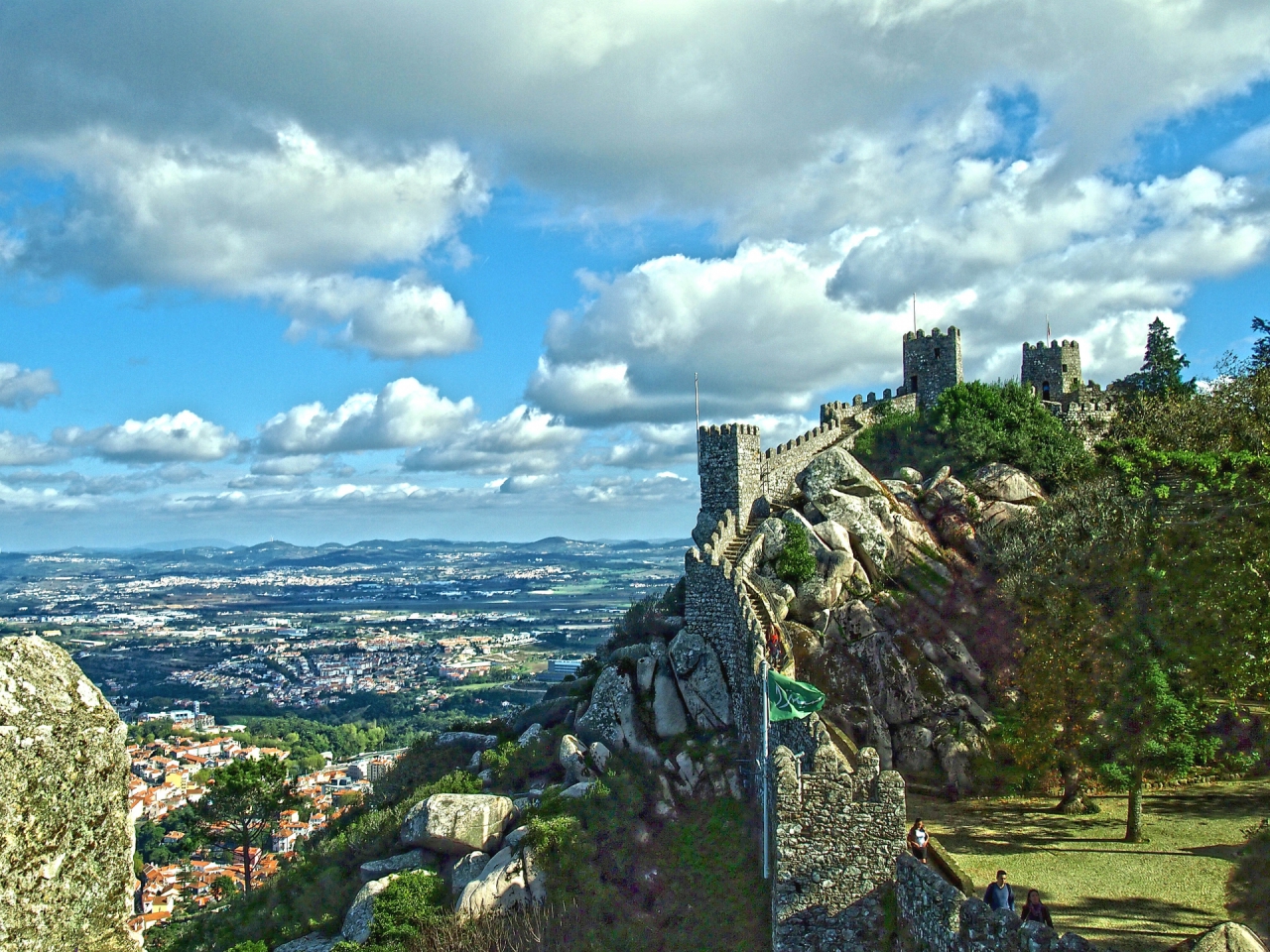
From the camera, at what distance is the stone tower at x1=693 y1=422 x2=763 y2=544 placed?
119 feet

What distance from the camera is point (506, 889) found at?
22906 millimetres

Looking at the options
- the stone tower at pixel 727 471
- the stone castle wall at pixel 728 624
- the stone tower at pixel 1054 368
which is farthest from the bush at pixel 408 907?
the stone tower at pixel 1054 368

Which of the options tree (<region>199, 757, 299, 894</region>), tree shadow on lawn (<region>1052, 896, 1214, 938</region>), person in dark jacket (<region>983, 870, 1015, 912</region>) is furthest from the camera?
tree (<region>199, 757, 299, 894</region>)

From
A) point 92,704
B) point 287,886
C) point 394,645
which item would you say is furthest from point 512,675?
point 92,704

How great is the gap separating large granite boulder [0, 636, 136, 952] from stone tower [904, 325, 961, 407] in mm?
46152

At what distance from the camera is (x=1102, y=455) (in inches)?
1623

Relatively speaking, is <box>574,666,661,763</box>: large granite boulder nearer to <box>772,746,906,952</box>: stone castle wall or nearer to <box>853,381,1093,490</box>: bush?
<box>772,746,906,952</box>: stone castle wall

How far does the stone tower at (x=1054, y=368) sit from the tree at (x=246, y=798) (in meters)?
43.5

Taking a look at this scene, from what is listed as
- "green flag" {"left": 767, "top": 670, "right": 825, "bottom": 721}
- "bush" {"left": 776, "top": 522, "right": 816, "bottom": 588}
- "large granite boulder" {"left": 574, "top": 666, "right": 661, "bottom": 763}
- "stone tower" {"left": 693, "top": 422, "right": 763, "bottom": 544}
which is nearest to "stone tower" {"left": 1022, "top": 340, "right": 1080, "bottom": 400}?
"stone tower" {"left": 693, "top": 422, "right": 763, "bottom": 544}

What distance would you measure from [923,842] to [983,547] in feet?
69.3

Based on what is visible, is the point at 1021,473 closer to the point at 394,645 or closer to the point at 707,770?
the point at 707,770

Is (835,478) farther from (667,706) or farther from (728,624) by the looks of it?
(667,706)

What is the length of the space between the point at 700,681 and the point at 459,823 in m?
8.28

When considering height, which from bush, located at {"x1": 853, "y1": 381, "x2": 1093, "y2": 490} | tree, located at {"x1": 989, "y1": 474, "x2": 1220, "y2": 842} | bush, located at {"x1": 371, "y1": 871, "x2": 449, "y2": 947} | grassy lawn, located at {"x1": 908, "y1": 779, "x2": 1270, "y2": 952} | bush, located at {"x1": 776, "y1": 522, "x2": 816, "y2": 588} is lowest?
bush, located at {"x1": 371, "y1": 871, "x2": 449, "y2": 947}
